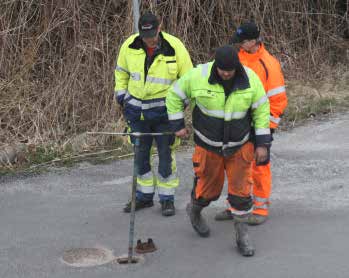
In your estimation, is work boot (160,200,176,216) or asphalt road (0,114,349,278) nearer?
asphalt road (0,114,349,278)

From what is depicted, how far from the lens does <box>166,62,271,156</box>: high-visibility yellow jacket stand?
4.59 metres

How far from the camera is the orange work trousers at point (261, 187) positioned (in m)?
5.49

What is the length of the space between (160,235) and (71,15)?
4996 millimetres

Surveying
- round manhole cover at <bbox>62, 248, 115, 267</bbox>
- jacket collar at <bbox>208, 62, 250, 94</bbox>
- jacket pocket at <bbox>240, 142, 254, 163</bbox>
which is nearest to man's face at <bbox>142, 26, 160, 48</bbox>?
jacket collar at <bbox>208, 62, 250, 94</bbox>

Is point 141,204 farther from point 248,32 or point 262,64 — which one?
point 248,32

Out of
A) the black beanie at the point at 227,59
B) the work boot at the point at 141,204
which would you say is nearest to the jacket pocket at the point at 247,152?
the black beanie at the point at 227,59

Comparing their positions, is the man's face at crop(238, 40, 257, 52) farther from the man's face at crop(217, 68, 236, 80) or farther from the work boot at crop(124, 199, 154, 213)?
the work boot at crop(124, 199, 154, 213)

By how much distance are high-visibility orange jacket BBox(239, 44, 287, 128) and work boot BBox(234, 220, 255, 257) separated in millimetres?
953

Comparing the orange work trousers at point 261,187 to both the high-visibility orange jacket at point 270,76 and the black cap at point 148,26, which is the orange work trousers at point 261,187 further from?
the black cap at point 148,26

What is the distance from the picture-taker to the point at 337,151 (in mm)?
7465

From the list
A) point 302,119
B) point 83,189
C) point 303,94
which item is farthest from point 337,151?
point 83,189

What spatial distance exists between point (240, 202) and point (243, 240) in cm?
31

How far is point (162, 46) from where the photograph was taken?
551 centimetres

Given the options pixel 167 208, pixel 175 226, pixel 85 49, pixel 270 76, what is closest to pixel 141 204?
pixel 167 208
